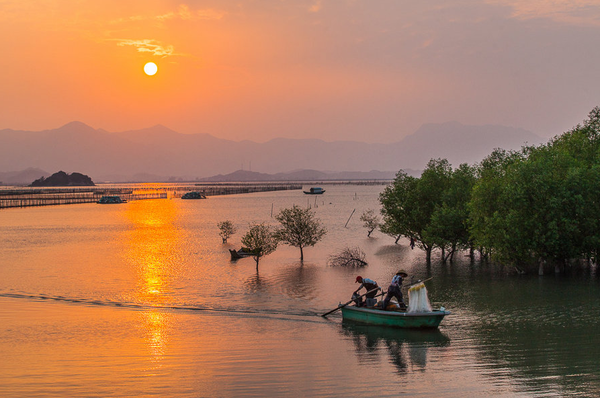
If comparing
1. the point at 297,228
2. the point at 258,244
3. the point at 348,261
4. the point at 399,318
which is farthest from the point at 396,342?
the point at 297,228

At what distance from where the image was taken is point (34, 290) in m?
29.7

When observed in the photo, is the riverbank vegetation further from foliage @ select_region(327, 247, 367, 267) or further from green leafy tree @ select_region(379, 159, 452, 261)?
foliage @ select_region(327, 247, 367, 267)

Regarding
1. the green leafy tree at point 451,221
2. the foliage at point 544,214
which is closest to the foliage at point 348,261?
the green leafy tree at point 451,221

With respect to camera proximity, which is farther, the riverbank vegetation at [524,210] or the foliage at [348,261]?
the foliage at [348,261]

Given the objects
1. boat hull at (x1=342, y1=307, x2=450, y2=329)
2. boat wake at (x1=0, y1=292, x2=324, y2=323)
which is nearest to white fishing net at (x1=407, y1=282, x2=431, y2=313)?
boat hull at (x1=342, y1=307, x2=450, y2=329)

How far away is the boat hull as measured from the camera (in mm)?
19359

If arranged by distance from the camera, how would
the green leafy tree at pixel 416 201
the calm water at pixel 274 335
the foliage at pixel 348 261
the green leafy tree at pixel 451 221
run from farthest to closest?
1. the green leafy tree at pixel 416 201
2. the foliage at pixel 348 261
3. the green leafy tree at pixel 451 221
4. the calm water at pixel 274 335

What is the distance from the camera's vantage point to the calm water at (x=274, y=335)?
13969 mm

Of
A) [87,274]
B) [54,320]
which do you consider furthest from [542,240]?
[87,274]

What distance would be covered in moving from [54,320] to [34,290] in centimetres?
856

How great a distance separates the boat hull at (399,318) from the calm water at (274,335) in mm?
317

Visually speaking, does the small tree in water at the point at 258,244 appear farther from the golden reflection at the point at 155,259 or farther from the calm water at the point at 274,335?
the golden reflection at the point at 155,259

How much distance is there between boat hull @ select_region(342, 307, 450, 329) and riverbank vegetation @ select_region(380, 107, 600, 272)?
43.5ft

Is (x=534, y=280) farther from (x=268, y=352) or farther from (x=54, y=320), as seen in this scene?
(x=54, y=320)
